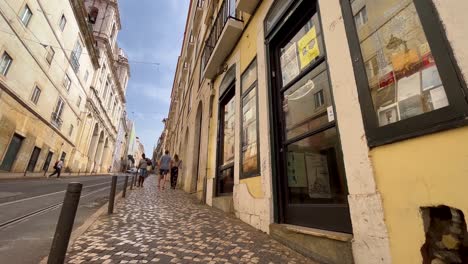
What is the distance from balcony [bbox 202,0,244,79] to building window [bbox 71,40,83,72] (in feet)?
69.7

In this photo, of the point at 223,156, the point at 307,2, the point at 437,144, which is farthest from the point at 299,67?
the point at 223,156

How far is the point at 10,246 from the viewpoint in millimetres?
2561

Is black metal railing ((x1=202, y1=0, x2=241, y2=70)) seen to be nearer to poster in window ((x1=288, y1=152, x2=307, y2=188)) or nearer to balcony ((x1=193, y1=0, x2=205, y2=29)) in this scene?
poster in window ((x1=288, y1=152, x2=307, y2=188))

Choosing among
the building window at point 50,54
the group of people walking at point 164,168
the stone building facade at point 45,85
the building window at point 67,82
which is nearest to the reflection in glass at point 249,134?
the group of people walking at point 164,168

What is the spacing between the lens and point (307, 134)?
3217 mm

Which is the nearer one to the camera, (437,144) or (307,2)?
(437,144)

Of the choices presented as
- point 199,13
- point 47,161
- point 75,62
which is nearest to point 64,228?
point 199,13

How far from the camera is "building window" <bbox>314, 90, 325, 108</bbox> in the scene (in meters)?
3.11

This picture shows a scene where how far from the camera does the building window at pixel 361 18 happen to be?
2.42 meters

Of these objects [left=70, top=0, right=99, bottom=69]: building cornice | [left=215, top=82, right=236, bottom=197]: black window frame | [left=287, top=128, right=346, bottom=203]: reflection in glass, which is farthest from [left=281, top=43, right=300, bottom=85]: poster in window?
[left=70, top=0, right=99, bottom=69]: building cornice

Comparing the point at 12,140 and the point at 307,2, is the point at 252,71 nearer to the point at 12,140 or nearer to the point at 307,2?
the point at 307,2

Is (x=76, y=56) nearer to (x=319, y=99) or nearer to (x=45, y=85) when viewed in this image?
(x=45, y=85)

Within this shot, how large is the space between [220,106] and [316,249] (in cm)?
558

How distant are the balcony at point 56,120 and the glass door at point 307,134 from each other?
23.4 metres
